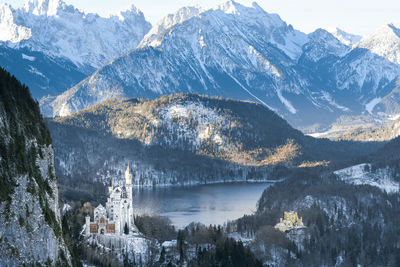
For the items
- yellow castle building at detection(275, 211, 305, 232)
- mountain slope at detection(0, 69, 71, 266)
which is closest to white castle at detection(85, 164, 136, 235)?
yellow castle building at detection(275, 211, 305, 232)

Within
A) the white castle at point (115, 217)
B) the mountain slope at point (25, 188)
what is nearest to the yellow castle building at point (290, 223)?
the white castle at point (115, 217)

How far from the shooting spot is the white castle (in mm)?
156500

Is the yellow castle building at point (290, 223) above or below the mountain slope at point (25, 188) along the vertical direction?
below

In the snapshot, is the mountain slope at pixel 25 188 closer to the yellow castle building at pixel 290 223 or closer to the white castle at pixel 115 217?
the white castle at pixel 115 217

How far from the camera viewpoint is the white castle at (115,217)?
156500 mm

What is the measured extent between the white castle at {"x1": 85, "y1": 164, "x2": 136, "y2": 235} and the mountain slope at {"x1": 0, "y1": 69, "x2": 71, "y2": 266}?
196 ft

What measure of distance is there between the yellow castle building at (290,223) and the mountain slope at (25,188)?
3690 inches

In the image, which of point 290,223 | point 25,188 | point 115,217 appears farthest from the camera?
point 290,223

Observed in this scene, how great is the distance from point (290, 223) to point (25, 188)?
11148 cm

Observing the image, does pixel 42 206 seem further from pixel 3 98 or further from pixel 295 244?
pixel 295 244

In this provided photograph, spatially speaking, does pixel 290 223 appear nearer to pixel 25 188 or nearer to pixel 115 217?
pixel 115 217

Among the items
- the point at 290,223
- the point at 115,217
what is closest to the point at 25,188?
the point at 115,217

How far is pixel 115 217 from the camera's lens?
160 m

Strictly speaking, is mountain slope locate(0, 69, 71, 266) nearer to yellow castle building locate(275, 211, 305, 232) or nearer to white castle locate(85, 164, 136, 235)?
white castle locate(85, 164, 136, 235)
